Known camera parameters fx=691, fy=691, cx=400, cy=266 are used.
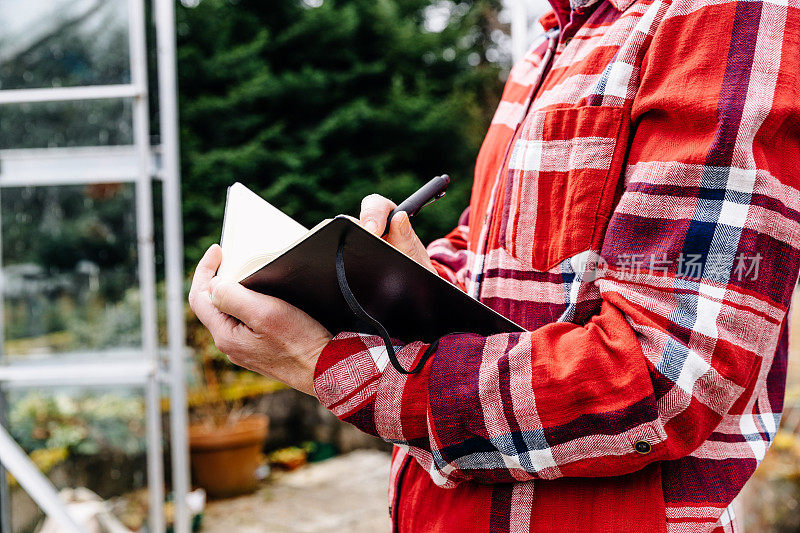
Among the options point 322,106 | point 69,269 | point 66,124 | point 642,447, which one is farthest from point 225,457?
point 642,447

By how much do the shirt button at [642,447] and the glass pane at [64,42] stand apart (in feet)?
7.63

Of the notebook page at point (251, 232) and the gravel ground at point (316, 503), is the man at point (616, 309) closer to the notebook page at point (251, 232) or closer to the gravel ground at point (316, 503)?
the notebook page at point (251, 232)

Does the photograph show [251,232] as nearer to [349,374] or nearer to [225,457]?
[349,374]

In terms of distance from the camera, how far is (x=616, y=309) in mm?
633

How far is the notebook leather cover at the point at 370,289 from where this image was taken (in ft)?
1.99

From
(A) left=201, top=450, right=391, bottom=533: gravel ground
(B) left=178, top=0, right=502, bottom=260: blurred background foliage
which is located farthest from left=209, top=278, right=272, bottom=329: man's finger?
(B) left=178, top=0, right=502, bottom=260: blurred background foliage

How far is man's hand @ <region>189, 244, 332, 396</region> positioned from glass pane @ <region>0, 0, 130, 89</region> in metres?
2.04

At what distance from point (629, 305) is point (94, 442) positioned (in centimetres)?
249

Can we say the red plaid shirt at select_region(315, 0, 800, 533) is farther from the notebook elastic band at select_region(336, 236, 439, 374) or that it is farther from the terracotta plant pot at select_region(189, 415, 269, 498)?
the terracotta plant pot at select_region(189, 415, 269, 498)

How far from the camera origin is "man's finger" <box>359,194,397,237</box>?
756 mm

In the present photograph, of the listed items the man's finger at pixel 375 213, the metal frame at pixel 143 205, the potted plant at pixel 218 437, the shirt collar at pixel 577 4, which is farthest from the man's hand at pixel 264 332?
the potted plant at pixel 218 437

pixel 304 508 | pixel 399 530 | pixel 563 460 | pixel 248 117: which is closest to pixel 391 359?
pixel 563 460

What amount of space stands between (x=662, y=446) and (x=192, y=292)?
50 centimetres

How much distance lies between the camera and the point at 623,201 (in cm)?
63
